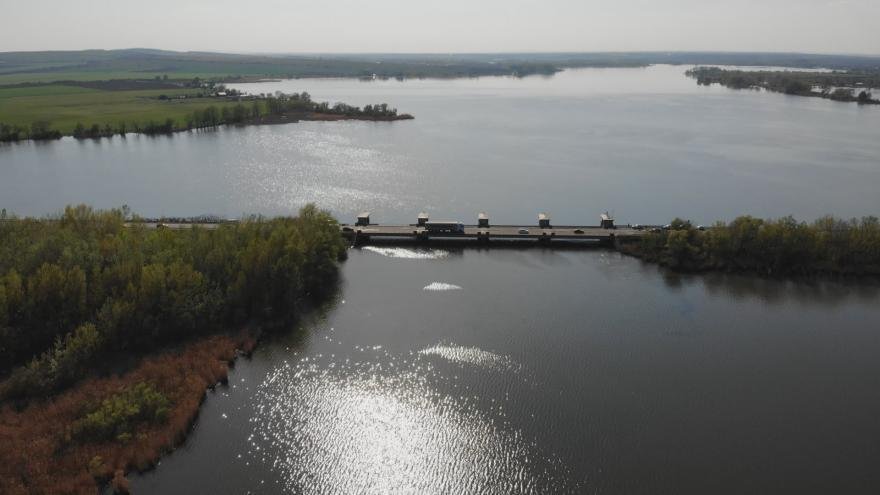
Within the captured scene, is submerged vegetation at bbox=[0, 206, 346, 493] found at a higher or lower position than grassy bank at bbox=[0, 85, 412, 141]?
lower

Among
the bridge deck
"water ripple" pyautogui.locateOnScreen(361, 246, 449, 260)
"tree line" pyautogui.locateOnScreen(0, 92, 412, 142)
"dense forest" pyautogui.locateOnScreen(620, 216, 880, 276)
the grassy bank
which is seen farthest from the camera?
the grassy bank

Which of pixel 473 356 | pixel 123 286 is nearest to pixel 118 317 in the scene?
pixel 123 286

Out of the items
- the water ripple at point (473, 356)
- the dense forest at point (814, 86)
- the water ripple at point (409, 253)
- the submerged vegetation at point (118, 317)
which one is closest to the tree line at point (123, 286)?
the submerged vegetation at point (118, 317)

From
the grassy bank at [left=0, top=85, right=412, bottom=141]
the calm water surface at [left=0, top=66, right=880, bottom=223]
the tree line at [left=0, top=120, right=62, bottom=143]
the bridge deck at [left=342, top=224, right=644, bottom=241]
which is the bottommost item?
the bridge deck at [left=342, top=224, right=644, bottom=241]

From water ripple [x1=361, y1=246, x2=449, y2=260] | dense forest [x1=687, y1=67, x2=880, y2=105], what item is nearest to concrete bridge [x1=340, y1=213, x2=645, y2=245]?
water ripple [x1=361, y1=246, x2=449, y2=260]

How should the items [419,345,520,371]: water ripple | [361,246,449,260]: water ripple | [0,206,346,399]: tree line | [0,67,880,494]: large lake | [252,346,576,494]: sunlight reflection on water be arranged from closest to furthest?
[252,346,576,494]: sunlight reflection on water < [0,67,880,494]: large lake < [0,206,346,399]: tree line < [419,345,520,371]: water ripple < [361,246,449,260]: water ripple

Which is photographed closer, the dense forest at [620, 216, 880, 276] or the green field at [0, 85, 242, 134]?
the dense forest at [620, 216, 880, 276]

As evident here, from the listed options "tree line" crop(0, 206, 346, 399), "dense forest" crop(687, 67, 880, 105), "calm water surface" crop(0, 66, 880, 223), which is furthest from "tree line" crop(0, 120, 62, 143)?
"dense forest" crop(687, 67, 880, 105)

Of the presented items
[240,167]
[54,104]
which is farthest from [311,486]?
[54,104]

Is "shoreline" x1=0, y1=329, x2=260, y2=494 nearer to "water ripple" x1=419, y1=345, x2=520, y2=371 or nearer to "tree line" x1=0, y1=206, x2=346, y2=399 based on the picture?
"tree line" x1=0, y1=206, x2=346, y2=399
